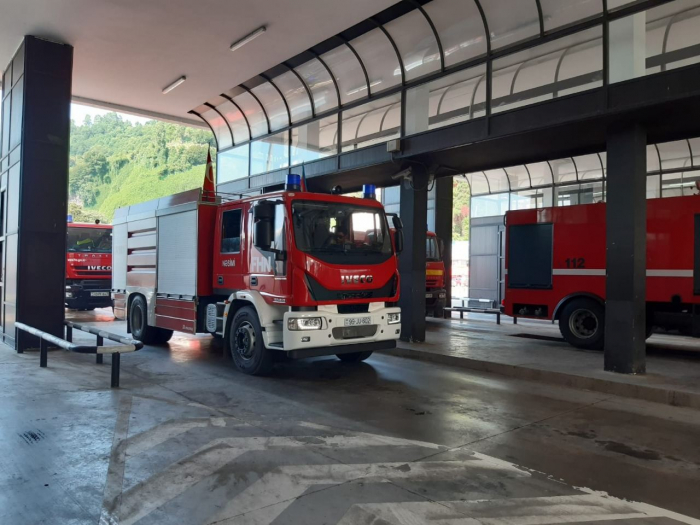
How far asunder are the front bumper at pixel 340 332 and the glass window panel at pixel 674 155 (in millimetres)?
9784

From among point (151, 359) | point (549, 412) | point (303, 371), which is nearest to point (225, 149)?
point (151, 359)

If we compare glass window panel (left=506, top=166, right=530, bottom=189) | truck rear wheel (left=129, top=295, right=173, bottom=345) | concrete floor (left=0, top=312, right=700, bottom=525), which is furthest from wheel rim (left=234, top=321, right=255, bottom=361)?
glass window panel (left=506, top=166, right=530, bottom=189)

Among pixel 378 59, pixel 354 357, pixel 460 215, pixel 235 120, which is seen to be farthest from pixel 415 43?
pixel 460 215

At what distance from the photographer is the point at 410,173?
10453 millimetres

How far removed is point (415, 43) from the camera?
32.0 feet

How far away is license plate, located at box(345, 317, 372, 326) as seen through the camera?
7.30 metres

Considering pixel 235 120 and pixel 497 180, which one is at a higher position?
pixel 235 120

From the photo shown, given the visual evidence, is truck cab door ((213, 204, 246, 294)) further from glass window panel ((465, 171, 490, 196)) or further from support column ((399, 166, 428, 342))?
glass window panel ((465, 171, 490, 196))

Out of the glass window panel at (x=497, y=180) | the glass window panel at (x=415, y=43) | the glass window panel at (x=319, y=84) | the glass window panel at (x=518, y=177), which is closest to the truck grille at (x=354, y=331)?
the glass window panel at (x=415, y=43)

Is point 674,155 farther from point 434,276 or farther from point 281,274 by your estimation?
point 281,274

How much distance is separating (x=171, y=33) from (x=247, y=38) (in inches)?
52.4

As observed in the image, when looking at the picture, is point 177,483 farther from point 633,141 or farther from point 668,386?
point 633,141

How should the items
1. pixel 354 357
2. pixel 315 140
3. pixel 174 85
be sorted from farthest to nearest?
pixel 315 140, pixel 174 85, pixel 354 357

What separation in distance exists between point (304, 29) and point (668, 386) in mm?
7981
